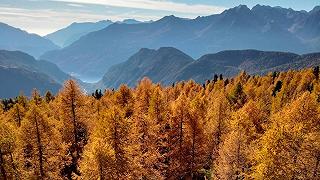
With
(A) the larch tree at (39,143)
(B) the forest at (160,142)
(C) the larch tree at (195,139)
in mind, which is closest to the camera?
(B) the forest at (160,142)

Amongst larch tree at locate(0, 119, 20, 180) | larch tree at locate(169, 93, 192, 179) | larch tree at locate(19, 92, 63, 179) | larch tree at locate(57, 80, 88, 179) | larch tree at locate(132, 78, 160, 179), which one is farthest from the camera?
larch tree at locate(57, 80, 88, 179)

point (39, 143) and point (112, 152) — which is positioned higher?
point (112, 152)

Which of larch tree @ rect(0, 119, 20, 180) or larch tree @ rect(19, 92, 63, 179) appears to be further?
larch tree @ rect(19, 92, 63, 179)

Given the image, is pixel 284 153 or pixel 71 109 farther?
pixel 71 109

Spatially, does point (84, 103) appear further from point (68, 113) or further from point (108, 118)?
point (108, 118)

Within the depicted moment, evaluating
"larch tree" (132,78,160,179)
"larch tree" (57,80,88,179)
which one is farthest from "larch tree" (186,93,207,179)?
"larch tree" (57,80,88,179)

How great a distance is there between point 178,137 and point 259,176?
720 inches

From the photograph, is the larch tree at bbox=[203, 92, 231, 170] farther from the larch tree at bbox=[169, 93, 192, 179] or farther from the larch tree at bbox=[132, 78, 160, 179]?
the larch tree at bbox=[132, 78, 160, 179]

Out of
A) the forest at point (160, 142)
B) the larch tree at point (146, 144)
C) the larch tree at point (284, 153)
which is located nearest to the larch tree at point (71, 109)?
the forest at point (160, 142)

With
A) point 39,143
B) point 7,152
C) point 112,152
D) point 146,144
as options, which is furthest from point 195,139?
point 7,152

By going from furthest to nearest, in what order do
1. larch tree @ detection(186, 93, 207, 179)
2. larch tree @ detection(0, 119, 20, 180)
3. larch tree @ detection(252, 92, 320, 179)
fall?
larch tree @ detection(186, 93, 207, 179), larch tree @ detection(0, 119, 20, 180), larch tree @ detection(252, 92, 320, 179)

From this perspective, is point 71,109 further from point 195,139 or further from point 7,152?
point 195,139

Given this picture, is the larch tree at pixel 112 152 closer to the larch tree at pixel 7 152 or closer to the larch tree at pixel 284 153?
the larch tree at pixel 7 152

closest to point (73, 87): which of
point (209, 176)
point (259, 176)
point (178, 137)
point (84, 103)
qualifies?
point (84, 103)
